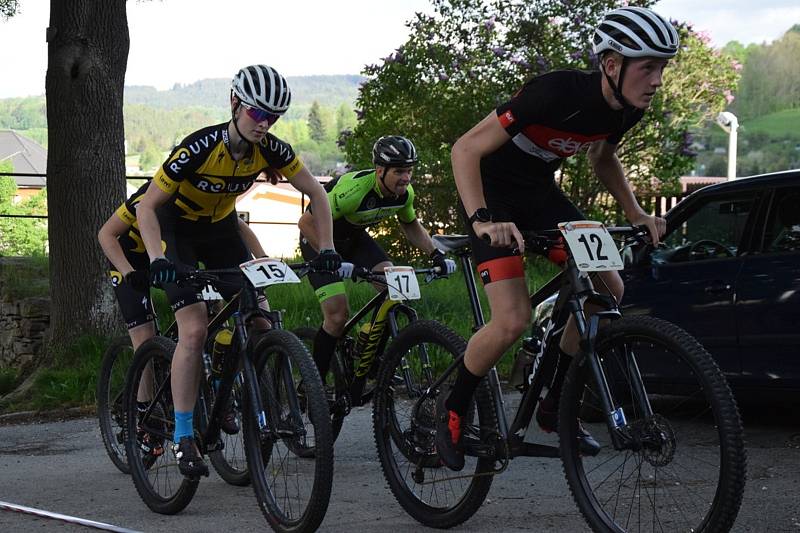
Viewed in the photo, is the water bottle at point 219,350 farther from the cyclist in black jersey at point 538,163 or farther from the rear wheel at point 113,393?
the cyclist in black jersey at point 538,163

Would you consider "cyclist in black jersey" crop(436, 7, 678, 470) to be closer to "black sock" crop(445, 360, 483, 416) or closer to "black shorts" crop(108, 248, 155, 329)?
"black sock" crop(445, 360, 483, 416)

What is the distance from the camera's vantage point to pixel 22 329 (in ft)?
44.3

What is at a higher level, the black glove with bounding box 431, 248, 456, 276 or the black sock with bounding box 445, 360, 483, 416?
the black glove with bounding box 431, 248, 456, 276

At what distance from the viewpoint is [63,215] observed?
36.2ft

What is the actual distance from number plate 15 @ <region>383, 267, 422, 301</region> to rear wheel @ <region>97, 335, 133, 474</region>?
159 cm

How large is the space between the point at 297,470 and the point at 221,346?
105 cm

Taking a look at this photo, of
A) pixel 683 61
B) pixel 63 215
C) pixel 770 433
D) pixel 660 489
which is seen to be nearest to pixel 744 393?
pixel 770 433

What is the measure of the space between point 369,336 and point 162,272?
184cm

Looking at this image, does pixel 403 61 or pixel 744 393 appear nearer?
pixel 744 393

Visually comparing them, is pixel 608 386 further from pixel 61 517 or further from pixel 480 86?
pixel 480 86

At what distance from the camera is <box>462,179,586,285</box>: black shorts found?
4.91 meters

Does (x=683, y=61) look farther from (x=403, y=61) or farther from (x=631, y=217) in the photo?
(x=631, y=217)

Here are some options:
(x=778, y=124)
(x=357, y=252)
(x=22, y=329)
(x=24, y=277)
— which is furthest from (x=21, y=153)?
(x=357, y=252)

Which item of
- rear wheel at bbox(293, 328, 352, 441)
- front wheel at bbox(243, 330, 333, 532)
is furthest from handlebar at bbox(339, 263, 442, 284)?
front wheel at bbox(243, 330, 333, 532)
